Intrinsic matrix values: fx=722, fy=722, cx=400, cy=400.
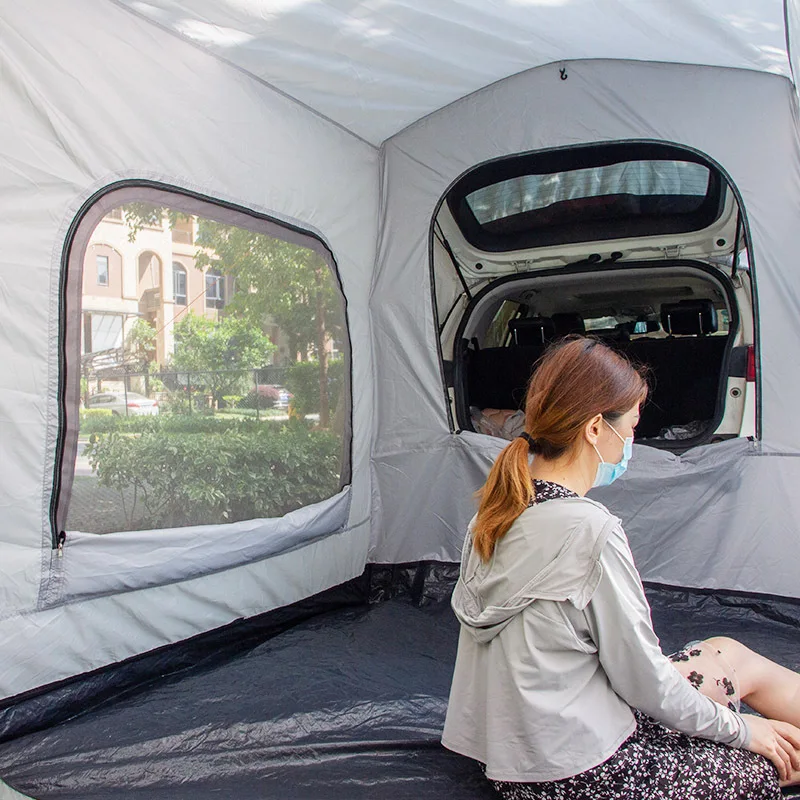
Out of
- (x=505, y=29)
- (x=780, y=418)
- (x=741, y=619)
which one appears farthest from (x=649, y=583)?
(x=505, y=29)

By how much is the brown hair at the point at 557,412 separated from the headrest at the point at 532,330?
2651 millimetres

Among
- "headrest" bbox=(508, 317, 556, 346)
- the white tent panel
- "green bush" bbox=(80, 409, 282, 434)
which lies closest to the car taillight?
"headrest" bbox=(508, 317, 556, 346)

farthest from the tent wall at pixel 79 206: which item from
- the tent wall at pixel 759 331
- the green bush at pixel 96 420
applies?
the tent wall at pixel 759 331

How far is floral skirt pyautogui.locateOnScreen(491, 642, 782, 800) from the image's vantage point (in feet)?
4.27

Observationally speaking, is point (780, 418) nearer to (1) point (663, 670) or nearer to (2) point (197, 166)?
(1) point (663, 670)

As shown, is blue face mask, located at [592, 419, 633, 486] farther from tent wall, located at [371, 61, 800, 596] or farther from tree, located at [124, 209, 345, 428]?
tree, located at [124, 209, 345, 428]

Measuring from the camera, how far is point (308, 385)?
122 inches

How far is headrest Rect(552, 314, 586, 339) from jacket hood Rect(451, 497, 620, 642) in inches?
119

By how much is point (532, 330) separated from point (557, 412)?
2752 millimetres

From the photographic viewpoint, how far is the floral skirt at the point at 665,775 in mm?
1301

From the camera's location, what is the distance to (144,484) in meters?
2.40

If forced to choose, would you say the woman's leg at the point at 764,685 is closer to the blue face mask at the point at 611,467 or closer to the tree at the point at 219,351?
the blue face mask at the point at 611,467

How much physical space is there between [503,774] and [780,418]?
210 centimetres

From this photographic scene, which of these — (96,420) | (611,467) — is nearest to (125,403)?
(96,420)
